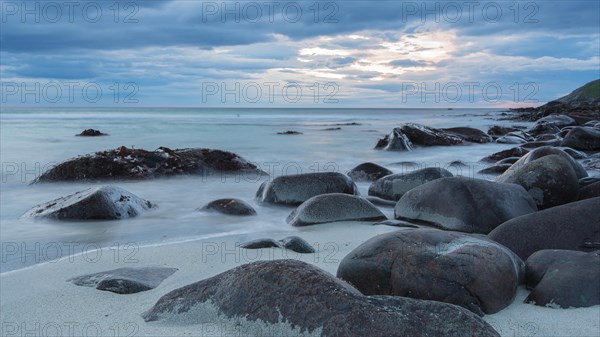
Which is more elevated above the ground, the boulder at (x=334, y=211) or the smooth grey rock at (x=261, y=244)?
the boulder at (x=334, y=211)

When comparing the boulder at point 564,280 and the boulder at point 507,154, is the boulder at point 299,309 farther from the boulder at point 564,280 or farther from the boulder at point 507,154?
the boulder at point 507,154

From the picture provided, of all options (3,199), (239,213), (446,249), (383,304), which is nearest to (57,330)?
(383,304)

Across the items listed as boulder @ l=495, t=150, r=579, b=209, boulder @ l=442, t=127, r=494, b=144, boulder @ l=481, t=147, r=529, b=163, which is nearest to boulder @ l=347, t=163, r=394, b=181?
boulder @ l=495, t=150, r=579, b=209

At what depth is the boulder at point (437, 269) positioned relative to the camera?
2832 mm

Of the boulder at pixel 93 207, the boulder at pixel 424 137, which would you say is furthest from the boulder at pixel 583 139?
the boulder at pixel 93 207

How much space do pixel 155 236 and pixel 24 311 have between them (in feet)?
6.71

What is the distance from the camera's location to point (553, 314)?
2.80 metres

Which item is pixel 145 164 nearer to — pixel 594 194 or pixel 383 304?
pixel 594 194

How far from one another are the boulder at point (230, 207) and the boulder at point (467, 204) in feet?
5.32

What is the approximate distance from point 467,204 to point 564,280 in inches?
77.2

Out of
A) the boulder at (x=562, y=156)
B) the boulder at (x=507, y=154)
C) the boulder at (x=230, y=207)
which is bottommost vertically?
the boulder at (x=230, y=207)

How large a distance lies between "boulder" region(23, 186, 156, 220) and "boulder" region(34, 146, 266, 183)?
102 inches

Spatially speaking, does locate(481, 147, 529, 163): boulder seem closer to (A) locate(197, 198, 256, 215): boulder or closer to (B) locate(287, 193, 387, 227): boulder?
(B) locate(287, 193, 387, 227): boulder

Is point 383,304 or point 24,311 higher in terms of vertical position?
point 383,304
